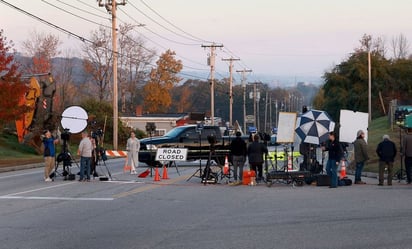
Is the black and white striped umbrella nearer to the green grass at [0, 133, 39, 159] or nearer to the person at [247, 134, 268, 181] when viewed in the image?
the person at [247, 134, 268, 181]

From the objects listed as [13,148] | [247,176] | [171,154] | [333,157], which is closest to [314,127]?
[333,157]

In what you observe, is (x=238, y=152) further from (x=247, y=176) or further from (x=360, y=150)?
(x=360, y=150)

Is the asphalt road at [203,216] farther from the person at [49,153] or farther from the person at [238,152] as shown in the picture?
the person at [238,152]

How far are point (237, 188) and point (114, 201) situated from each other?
5094 mm

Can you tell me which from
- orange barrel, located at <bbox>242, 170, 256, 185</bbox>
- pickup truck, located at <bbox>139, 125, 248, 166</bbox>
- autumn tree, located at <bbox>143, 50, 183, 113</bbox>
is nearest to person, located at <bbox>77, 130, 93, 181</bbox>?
orange barrel, located at <bbox>242, 170, 256, 185</bbox>

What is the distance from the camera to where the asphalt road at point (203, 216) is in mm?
11266

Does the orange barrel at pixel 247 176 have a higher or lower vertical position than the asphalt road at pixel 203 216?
higher

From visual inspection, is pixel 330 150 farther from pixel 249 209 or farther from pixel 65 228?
pixel 65 228

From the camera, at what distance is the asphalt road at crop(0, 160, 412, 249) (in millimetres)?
11266

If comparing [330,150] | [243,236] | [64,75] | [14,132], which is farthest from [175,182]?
[64,75]

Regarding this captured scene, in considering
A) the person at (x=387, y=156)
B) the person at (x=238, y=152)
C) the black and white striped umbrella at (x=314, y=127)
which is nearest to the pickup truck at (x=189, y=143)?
the person at (x=238, y=152)

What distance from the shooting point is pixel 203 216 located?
14.5 m

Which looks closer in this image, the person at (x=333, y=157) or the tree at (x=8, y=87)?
the person at (x=333, y=157)

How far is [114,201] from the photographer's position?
17.5m
